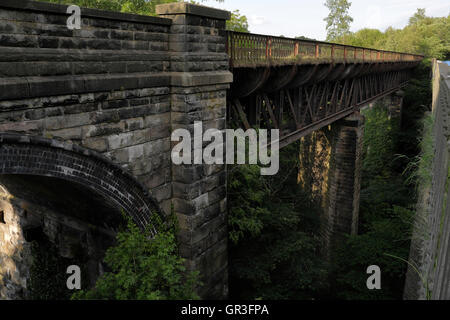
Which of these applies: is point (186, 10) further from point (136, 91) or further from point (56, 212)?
point (56, 212)

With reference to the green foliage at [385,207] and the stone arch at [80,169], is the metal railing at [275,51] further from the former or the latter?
the green foliage at [385,207]

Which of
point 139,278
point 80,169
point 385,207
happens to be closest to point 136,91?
point 80,169

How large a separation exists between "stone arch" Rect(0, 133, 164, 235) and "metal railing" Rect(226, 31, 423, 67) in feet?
11.3

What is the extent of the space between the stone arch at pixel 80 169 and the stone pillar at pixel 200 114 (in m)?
0.66

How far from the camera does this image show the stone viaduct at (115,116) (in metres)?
4.73

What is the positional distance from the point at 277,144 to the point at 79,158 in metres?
6.56

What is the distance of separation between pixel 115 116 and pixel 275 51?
5.05m

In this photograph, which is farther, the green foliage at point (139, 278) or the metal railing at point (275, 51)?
the metal railing at point (275, 51)

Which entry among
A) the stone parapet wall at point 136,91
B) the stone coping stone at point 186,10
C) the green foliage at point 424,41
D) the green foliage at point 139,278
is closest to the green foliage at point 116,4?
the stone coping stone at point 186,10

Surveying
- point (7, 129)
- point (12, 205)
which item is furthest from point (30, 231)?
point (7, 129)

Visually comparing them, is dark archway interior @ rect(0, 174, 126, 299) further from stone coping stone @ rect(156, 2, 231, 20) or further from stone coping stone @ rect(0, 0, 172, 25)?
stone coping stone @ rect(156, 2, 231, 20)

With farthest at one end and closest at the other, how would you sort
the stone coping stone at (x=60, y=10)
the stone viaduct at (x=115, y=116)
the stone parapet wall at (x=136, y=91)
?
the stone viaduct at (x=115, y=116) → the stone parapet wall at (x=136, y=91) → the stone coping stone at (x=60, y=10)

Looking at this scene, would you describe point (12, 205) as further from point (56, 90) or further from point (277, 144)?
point (277, 144)

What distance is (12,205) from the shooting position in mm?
9617
